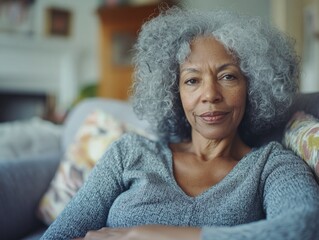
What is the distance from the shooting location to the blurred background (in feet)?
12.3

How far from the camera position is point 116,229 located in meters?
1.03

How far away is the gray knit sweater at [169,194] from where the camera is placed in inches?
40.0

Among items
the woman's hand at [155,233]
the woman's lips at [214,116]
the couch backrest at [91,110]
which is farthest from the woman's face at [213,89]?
the couch backrest at [91,110]

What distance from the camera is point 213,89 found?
113cm

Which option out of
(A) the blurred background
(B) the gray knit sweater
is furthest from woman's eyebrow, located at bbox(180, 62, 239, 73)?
(A) the blurred background

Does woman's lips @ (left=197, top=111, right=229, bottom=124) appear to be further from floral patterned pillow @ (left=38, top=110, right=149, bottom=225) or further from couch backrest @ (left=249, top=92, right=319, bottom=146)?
floral patterned pillow @ (left=38, top=110, right=149, bottom=225)

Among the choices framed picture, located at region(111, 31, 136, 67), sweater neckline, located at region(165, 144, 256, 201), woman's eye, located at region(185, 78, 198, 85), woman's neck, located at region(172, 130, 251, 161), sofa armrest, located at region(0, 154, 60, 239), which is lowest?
sofa armrest, located at region(0, 154, 60, 239)

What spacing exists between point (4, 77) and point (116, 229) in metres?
3.63

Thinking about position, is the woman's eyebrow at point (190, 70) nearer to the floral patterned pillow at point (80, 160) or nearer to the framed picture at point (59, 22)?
the floral patterned pillow at point (80, 160)

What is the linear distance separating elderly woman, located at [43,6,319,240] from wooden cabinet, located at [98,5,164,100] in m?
2.74

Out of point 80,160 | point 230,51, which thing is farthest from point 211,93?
point 80,160

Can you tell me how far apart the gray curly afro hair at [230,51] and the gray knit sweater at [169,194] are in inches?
4.9

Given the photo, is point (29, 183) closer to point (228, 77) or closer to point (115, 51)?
point (228, 77)

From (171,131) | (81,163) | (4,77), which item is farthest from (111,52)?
(171,131)
